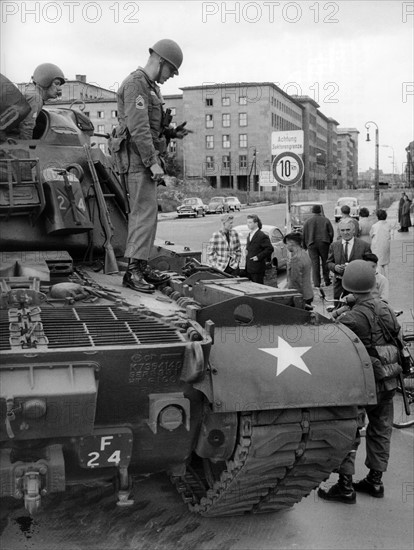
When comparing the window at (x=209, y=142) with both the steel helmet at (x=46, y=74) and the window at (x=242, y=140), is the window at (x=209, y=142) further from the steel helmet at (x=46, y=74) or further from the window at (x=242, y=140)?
the steel helmet at (x=46, y=74)

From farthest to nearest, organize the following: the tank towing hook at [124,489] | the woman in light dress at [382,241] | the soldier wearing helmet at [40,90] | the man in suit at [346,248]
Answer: the woman in light dress at [382,241]
the man in suit at [346,248]
the soldier wearing helmet at [40,90]
the tank towing hook at [124,489]

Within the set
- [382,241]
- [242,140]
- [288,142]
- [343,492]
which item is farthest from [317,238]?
[242,140]

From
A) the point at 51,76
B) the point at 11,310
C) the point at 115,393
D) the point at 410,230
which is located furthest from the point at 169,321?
the point at 410,230

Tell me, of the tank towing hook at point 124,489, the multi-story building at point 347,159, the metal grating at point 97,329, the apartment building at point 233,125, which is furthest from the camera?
the multi-story building at point 347,159

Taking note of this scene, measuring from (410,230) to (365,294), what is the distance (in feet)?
98.4

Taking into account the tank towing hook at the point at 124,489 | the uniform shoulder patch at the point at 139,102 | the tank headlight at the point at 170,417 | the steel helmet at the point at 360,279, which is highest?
the uniform shoulder patch at the point at 139,102

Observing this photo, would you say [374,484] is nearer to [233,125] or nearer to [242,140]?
[233,125]

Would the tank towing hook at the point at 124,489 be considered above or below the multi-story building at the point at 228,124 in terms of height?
below

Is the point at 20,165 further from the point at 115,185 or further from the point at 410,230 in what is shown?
the point at 410,230

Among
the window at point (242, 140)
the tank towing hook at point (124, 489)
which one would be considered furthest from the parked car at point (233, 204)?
the tank towing hook at point (124, 489)

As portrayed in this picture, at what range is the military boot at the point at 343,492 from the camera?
20.9ft

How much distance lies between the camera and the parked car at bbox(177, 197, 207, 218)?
4988 cm

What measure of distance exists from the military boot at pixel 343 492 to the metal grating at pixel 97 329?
2.20 meters

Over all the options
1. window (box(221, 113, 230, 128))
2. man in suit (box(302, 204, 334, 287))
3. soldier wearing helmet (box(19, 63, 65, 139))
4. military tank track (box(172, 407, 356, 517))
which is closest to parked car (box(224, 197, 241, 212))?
window (box(221, 113, 230, 128))
